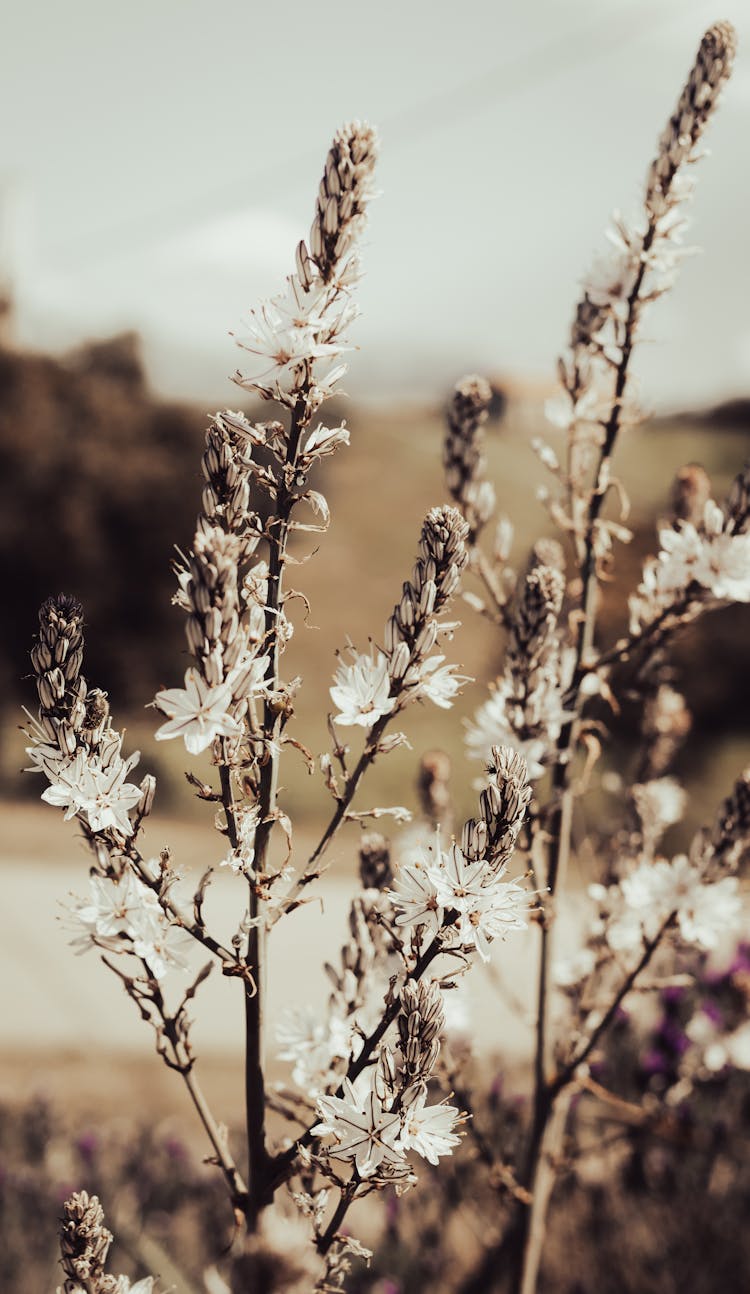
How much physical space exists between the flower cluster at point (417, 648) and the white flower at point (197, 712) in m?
0.18

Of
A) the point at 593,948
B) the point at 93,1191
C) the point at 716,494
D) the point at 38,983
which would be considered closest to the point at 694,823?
the point at 716,494

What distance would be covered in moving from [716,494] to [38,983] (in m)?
10.1

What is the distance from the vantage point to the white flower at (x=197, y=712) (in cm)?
91

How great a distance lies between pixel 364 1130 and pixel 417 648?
0.45 m

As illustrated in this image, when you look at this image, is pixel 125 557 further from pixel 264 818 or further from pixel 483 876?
pixel 483 876

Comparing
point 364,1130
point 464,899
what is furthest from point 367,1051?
point 464,899

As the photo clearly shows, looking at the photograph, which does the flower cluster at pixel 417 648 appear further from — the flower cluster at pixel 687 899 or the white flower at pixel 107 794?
the flower cluster at pixel 687 899

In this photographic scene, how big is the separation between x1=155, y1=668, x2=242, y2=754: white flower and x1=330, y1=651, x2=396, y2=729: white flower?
0.60ft

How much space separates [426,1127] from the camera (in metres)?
1.00

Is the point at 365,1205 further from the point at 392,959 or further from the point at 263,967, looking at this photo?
the point at 263,967

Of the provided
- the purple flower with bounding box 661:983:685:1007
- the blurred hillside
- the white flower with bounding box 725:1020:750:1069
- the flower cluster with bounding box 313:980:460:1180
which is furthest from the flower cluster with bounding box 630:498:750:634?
the blurred hillside

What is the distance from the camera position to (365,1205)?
12.0ft

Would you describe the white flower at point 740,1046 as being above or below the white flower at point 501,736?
below

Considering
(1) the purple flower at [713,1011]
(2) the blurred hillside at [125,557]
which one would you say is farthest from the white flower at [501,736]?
(2) the blurred hillside at [125,557]
